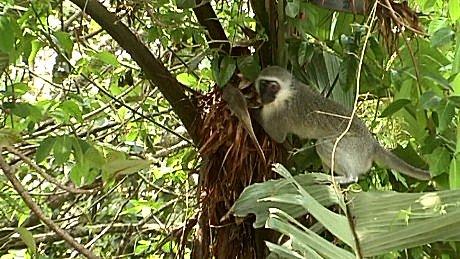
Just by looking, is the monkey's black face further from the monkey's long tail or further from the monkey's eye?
the monkey's long tail

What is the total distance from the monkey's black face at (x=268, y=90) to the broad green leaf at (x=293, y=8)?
0.22 meters

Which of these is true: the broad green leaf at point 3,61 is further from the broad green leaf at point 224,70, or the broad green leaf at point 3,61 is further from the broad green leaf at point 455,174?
the broad green leaf at point 455,174

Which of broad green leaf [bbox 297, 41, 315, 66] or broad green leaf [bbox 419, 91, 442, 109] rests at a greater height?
broad green leaf [bbox 297, 41, 315, 66]

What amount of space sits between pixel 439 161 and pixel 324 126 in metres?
0.53

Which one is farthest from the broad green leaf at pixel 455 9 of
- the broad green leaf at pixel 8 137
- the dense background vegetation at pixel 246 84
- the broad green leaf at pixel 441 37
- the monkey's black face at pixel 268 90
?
the broad green leaf at pixel 8 137

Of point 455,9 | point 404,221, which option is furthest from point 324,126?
point 404,221

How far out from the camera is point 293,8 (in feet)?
4.65

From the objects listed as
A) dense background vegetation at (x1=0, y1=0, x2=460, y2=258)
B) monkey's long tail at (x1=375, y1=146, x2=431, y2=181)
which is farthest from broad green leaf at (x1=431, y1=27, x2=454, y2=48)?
monkey's long tail at (x1=375, y1=146, x2=431, y2=181)

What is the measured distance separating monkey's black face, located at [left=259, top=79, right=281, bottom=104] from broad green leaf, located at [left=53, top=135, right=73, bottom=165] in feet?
1.39

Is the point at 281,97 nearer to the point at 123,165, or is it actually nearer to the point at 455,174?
the point at 123,165

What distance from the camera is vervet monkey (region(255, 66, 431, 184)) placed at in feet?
5.58

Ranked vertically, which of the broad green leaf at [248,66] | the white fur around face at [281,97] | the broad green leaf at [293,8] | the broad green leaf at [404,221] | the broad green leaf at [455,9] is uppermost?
the broad green leaf at [293,8]

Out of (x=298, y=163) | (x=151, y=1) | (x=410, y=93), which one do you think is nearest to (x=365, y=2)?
(x=410, y=93)

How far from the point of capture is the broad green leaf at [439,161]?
1.35 m
